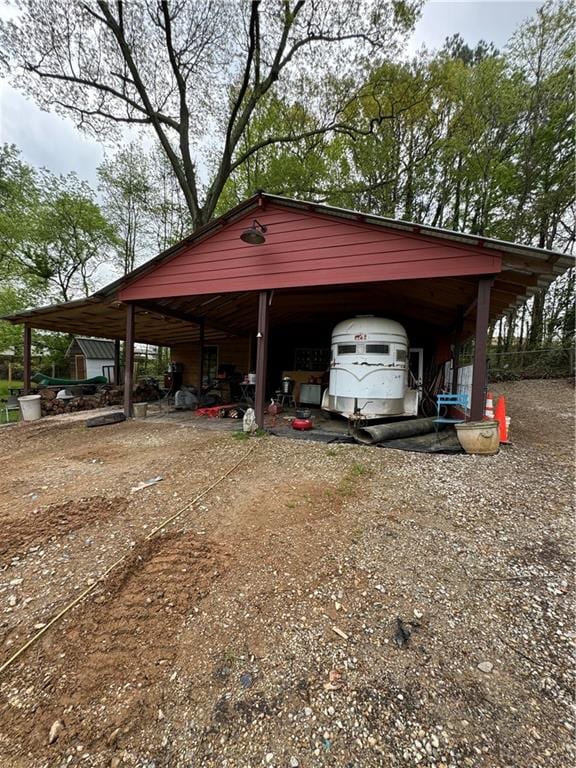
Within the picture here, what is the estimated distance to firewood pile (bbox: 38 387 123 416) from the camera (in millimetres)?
9523

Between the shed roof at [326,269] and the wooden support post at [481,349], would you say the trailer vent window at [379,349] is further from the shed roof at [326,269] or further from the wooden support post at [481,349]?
A: the wooden support post at [481,349]

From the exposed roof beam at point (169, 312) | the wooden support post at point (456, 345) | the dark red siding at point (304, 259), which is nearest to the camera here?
the dark red siding at point (304, 259)

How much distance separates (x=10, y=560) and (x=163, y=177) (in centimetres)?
1882

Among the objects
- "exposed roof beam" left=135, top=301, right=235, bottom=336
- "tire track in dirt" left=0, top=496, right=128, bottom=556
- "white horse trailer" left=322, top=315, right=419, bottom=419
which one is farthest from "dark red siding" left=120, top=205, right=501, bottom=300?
"tire track in dirt" left=0, top=496, right=128, bottom=556

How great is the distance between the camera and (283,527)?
2.62 m

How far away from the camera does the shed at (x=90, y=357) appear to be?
53.9 ft

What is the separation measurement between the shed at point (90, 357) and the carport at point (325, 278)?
22.1 feet

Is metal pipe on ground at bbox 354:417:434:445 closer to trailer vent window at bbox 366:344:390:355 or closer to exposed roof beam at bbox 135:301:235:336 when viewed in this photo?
trailer vent window at bbox 366:344:390:355

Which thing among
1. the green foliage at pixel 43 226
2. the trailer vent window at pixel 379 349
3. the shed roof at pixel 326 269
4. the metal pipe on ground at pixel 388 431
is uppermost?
the green foliage at pixel 43 226

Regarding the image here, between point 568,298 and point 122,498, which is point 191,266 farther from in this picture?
point 568,298

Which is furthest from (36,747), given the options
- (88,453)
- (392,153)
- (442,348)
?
(392,153)

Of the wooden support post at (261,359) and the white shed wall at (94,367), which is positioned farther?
the white shed wall at (94,367)

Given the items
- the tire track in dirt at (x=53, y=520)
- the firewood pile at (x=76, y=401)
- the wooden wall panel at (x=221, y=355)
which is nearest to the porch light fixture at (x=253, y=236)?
the tire track in dirt at (x=53, y=520)

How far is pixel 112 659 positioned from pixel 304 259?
5.63m
